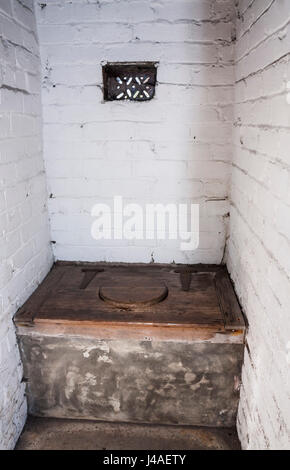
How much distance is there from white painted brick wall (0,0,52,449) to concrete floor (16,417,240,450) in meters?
0.12

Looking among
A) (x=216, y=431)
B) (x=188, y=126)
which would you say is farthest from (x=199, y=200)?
(x=216, y=431)

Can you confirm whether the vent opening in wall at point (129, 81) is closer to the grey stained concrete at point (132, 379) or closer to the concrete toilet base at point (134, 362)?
the concrete toilet base at point (134, 362)

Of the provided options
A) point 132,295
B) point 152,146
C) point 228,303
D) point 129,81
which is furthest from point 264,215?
point 129,81

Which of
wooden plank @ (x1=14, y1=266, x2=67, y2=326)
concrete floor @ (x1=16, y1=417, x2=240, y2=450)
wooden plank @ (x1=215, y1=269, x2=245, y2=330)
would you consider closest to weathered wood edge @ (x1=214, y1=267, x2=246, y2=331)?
wooden plank @ (x1=215, y1=269, x2=245, y2=330)

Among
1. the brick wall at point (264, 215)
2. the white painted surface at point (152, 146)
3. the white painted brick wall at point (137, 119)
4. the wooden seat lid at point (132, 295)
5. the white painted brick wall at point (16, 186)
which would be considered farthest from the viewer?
the white painted brick wall at point (137, 119)

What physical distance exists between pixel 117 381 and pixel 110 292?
1.47 ft

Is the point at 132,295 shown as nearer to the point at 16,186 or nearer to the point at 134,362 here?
the point at 134,362

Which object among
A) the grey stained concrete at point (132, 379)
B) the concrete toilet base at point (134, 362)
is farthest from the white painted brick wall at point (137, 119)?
the grey stained concrete at point (132, 379)

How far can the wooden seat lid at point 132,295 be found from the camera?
179 cm

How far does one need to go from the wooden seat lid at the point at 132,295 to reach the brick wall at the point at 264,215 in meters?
0.43

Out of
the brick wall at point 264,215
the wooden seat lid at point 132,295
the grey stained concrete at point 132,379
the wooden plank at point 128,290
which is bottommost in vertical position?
the grey stained concrete at point 132,379

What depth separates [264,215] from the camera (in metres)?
1.41

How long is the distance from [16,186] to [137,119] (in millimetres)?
799

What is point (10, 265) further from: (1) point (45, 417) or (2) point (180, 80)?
(2) point (180, 80)
